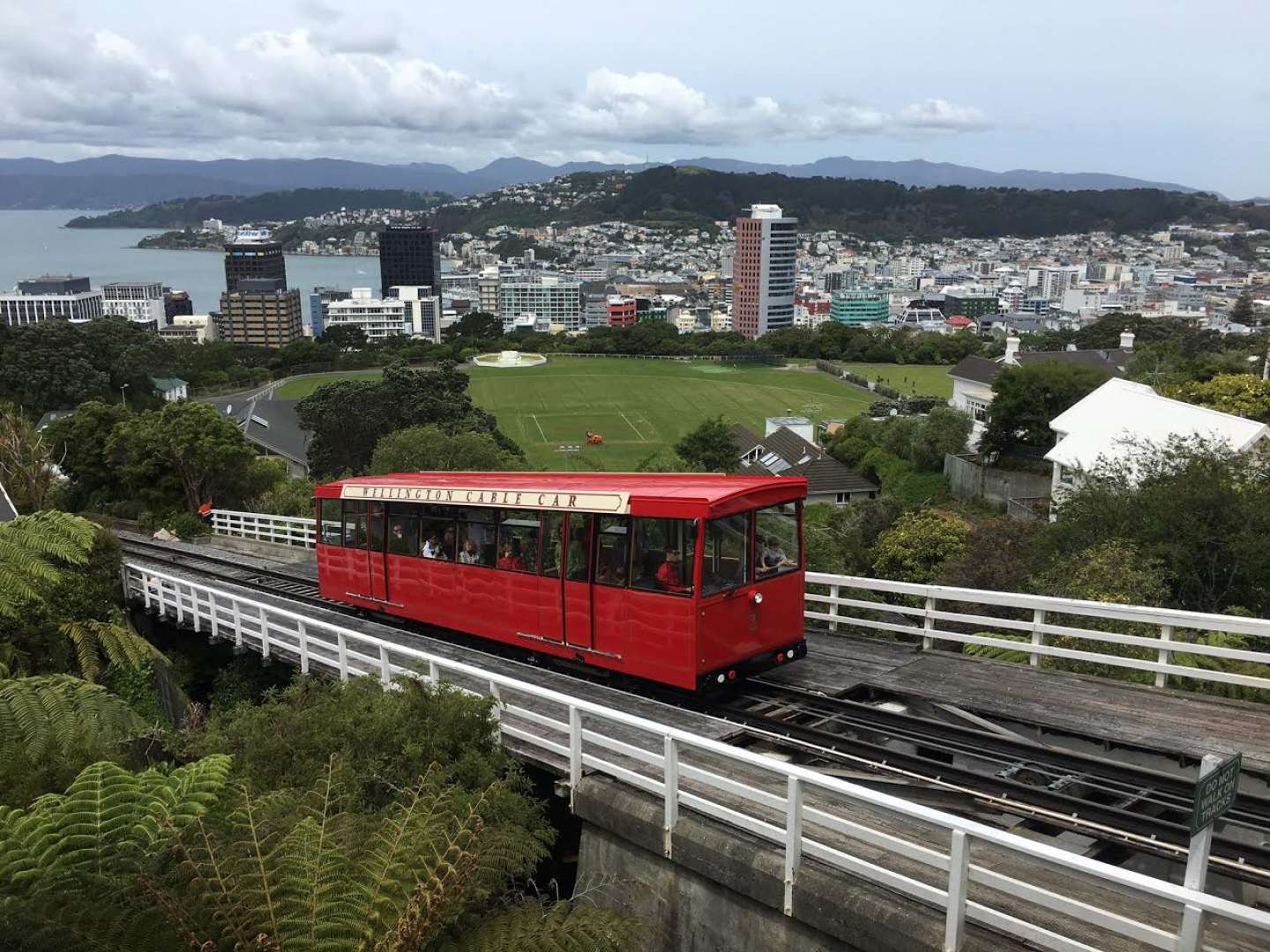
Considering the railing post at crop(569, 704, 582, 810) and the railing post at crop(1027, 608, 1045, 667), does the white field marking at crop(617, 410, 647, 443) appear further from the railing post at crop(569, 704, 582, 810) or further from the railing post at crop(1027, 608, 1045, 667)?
the railing post at crop(569, 704, 582, 810)

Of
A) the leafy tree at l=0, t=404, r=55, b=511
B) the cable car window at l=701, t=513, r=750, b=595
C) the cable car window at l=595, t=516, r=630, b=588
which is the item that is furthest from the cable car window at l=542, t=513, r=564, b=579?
the leafy tree at l=0, t=404, r=55, b=511

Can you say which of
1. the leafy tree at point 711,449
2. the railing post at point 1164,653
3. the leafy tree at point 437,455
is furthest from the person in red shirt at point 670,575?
the leafy tree at point 711,449

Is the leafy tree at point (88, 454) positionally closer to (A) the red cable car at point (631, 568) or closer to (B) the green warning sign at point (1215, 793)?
(A) the red cable car at point (631, 568)

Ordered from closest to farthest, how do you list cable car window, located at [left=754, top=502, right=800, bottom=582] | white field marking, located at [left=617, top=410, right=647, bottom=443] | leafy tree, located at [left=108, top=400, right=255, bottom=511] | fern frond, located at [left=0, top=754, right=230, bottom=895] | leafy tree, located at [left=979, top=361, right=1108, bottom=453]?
fern frond, located at [left=0, top=754, right=230, bottom=895]
cable car window, located at [left=754, top=502, right=800, bottom=582]
leafy tree, located at [left=108, top=400, right=255, bottom=511]
leafy tree, located at [left=979, top=361, right=1108, bottom=453]
white field marking, located at [left=617, top=410, right=647, bottom=443]

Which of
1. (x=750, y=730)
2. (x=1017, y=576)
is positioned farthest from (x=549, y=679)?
(x=1017, y=576)

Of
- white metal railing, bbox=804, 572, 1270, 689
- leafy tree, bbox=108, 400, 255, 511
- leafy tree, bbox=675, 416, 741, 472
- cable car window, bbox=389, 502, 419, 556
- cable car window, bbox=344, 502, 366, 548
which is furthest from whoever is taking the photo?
leafy tree, bbox=675, 416, 741, 472

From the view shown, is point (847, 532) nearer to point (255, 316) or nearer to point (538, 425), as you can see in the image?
point (538, 425)

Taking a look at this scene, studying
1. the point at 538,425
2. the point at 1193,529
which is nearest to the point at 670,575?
the point at 1193,529
